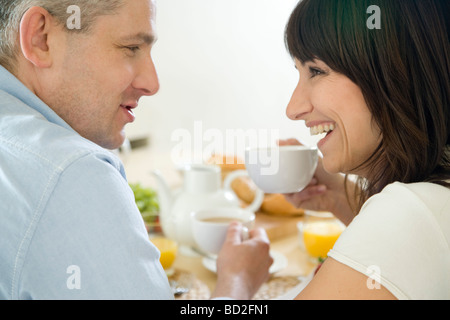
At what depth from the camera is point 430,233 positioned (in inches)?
25.5

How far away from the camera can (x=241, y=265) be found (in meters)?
1.03

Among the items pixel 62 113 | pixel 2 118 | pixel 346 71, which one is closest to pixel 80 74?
pixel 62 113

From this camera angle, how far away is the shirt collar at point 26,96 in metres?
0.81

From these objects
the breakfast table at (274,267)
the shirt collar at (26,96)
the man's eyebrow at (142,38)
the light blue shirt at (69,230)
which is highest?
the man's eyebrow at (142,38)

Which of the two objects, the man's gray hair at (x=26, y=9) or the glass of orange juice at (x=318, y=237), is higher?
the man's gray hair at (x=26, y=9)

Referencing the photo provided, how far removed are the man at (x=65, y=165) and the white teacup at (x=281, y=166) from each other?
1.37 ft

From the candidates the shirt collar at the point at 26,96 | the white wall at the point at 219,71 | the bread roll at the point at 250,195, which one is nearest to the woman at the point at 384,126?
the shirt collar at the point at 26,96

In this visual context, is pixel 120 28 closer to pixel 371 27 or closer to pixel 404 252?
pixel 371 27

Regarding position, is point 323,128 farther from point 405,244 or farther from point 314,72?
point 405,244

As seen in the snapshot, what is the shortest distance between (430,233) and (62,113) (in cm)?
69

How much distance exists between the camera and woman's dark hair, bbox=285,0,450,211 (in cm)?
78

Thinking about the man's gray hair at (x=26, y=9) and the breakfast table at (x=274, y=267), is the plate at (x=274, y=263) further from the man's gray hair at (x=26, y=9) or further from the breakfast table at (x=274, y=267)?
the man's gray hair at (x=26, y=9)

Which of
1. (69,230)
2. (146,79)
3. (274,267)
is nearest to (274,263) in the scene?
(274,267)

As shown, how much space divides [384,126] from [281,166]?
35 cm
